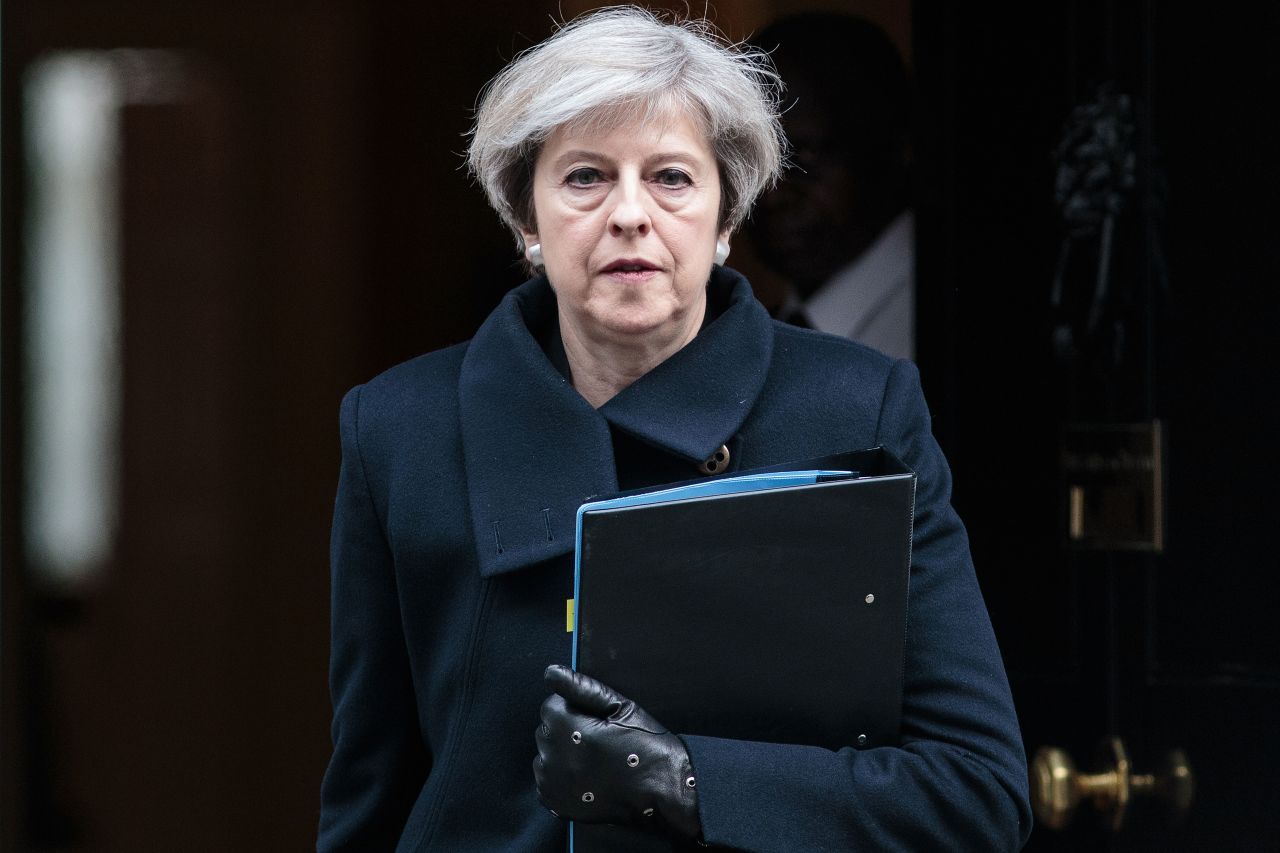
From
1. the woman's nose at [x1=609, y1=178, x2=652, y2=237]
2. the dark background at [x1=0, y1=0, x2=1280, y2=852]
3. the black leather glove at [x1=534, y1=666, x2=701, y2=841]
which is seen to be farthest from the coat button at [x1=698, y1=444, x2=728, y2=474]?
the dark background at [x1=0, y1=0, x2=1280, y2=852]

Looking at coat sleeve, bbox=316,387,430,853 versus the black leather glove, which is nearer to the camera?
the black leather glove

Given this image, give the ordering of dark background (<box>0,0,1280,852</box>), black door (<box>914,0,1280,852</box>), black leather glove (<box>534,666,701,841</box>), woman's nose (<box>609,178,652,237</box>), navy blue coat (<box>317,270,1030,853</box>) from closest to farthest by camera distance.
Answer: black leather glove (<box>534,666,701,841</box>), navy blue coat (<box>317,270,1030,853</box>), woman's nose (<box>609,178,652,237</box>), black door (<box>914,0,1280,852</box>), dark background (<box>0,0,1280,852</box>)

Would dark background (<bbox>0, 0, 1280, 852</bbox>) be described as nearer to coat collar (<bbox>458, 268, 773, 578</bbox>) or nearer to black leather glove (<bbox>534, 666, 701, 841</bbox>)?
coat collar (<bbox>458, 268, 773, 578</bbox>)

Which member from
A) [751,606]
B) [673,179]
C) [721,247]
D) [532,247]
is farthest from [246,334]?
[751,606]

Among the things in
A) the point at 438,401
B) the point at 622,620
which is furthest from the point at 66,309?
the point at 622,620

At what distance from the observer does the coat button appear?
190 cm

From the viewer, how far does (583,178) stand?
1899 mm

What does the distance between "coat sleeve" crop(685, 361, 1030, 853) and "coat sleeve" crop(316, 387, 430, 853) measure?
506 mm

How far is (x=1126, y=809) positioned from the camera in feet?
8.91

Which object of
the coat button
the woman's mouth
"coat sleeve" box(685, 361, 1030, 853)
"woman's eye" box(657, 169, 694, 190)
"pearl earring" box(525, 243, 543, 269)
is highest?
"woman's eye" box(657, 169, 694, 190)

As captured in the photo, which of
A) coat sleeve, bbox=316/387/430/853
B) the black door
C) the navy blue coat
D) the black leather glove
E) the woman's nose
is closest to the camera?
the black leather glove

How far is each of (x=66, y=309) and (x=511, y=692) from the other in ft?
6.18

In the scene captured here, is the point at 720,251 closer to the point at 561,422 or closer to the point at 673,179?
the point at 673,179

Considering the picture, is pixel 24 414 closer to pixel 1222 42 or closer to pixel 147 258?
pixel 147 258
